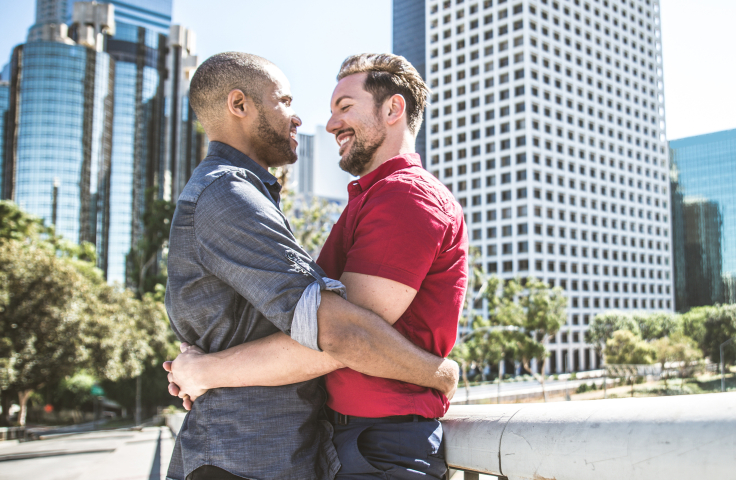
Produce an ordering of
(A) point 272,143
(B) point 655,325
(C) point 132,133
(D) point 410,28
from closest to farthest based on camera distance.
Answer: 1. (A) point 272,143
2. (B) point 655,325
3. (D) point 410,28
4. (C) point 132,133

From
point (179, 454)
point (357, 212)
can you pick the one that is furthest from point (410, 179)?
point (179, 454)

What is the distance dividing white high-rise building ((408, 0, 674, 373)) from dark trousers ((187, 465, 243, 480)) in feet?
233

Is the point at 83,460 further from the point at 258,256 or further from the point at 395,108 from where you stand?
the point at 258,256

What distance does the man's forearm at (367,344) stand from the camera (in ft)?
5.11

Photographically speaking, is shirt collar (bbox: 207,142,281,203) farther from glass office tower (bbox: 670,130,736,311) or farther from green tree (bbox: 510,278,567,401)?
glass office tower (bbox: 670,130,736,311)

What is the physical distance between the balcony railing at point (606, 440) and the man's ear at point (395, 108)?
120cm

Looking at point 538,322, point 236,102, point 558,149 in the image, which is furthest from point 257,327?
point 558,149

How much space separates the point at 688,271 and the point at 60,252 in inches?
3694

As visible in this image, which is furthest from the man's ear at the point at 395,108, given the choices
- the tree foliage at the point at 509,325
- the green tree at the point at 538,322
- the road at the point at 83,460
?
the green tree at the point at 538,322

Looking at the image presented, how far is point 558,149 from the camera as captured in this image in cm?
7706

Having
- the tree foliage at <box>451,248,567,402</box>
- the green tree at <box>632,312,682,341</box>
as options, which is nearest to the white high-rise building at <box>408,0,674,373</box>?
the green tree at <box>632,312,682,341</box>

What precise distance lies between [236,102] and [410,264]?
0.93 metres

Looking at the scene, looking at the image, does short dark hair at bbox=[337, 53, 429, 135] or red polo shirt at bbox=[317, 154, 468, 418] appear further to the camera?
short dark hair at bbox=[337, 53, 429, 135]

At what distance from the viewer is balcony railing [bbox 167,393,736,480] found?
1118 mm
